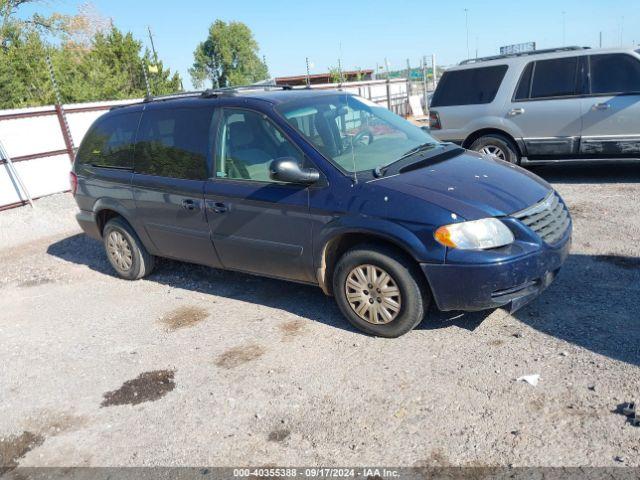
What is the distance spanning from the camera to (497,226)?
368 centimetres

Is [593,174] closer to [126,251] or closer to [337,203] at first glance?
[337,203]

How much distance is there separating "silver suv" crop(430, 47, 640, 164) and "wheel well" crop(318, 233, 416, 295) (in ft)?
16.8

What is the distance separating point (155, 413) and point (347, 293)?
1588 mm

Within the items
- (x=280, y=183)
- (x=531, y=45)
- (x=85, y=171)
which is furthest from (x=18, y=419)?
(x=531, y=45)

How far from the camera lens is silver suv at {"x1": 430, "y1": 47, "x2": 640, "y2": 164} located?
755cm

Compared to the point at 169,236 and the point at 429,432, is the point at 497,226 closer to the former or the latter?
the point at 429,432

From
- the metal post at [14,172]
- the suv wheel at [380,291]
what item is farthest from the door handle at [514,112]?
the metal post at [14,172]

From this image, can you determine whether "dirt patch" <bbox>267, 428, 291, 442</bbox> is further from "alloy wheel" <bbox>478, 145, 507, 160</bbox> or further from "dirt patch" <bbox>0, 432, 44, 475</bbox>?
"alloy wheel" <bbox>478, 145, 507, 160</bbox>

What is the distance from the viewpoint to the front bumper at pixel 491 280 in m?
3.61

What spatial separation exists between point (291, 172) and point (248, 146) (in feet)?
2.47

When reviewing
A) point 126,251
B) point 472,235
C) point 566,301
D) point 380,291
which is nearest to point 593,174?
point 566,301

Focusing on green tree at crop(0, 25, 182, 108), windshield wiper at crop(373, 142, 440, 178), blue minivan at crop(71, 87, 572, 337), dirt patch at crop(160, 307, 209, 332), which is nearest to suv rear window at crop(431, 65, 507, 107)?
blue minivan at crop(71, 87, 572, 337)

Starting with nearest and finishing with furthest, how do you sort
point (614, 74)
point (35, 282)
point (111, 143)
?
point (111, 143) < point (35, 282) < point (614, 74)

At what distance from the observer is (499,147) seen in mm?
8484
